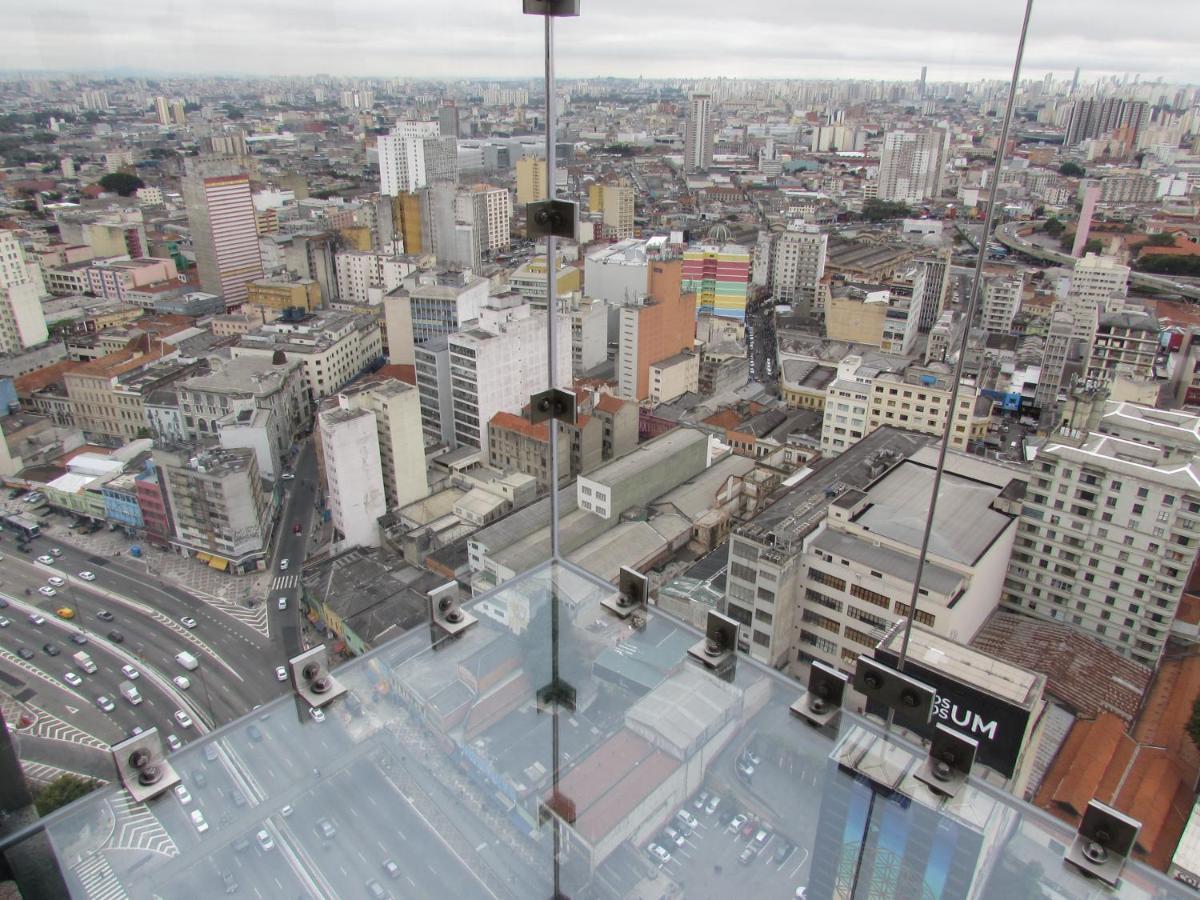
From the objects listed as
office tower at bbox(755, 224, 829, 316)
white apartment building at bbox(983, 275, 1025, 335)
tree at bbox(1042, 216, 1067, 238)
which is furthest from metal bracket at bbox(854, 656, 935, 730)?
tree at bbox(1042, 216, 1067, 238)

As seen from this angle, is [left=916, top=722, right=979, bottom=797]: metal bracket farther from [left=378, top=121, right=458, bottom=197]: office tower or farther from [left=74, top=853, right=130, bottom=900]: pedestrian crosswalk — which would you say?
[left=378, top=121, right=458, bottom=197]: office tower

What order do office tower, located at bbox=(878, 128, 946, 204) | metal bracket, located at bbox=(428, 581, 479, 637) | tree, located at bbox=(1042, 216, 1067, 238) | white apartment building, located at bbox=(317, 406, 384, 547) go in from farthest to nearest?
office tower, located at bbox=(878, 128, 946, 204) → tree, located at bbox=(1042, 216, 1067, 238) → white apartment building, located at bbox=(317, 406, 384, 547) → metal bracket, located at bbox=(428, 581, 479, 637)

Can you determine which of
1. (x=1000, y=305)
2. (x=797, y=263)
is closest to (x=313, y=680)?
(x=1000, y=305)

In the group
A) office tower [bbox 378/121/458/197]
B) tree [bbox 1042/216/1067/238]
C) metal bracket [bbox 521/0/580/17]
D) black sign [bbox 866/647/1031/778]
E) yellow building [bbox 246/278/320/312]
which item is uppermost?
metal bracket [bbox 521/0/580/17]

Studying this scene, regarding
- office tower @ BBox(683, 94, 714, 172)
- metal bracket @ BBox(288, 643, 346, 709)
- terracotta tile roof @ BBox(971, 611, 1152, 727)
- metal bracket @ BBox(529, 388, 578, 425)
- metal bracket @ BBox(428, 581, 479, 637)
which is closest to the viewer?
metal bracket @ BBox(288, 643, 346, 709)

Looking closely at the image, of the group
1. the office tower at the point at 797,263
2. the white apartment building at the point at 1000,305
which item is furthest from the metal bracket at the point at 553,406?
the office tower at the point at 797,263

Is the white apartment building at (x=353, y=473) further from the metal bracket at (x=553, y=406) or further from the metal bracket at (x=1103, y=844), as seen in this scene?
the metal bracket at (x=1103, y=844)

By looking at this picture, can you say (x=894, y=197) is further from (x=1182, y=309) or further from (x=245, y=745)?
(x=245, y=745)
